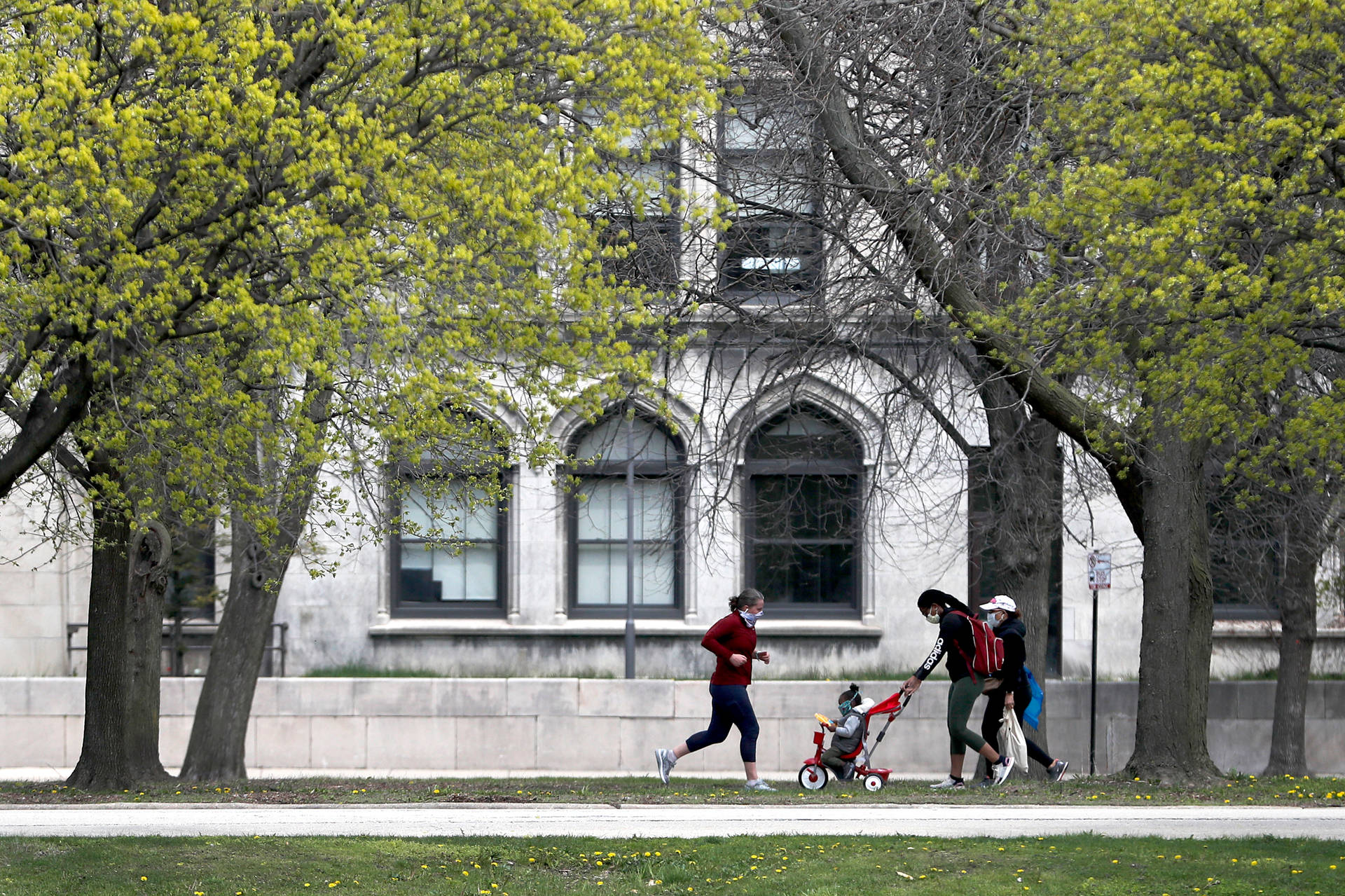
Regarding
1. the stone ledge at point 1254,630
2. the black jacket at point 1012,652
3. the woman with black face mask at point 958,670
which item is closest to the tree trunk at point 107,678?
the woman with black face mask at point 958,670

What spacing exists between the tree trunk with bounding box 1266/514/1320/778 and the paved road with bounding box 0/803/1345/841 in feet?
25.8

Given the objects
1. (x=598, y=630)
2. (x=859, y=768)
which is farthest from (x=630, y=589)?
(x=859, y=768)

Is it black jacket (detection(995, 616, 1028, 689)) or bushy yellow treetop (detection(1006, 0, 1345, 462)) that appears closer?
bushy yellow treetop (detection(1006, 0, 1345, 462))

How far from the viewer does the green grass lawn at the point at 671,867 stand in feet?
26.8

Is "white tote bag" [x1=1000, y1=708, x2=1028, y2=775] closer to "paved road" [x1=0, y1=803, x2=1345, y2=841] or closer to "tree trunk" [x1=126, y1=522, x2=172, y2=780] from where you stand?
"paved road" [x1=0, y1=803, x2=1345, y2=841]

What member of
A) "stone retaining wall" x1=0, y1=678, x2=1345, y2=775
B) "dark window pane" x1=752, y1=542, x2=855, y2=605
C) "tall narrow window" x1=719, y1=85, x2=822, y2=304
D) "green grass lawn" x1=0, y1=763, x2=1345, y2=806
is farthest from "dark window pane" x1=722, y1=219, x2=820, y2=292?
"dark window pane" x1=752, y1=542, x2=855, y2=605

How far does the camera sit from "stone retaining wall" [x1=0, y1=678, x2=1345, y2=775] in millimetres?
20578

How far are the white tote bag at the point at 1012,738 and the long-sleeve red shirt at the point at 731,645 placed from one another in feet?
8.28

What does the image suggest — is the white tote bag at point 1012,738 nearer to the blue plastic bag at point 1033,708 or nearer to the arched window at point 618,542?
the blue plastic bag at point 1033,708

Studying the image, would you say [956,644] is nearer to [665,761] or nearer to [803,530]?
[665,761]

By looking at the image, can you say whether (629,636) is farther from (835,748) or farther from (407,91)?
(407,91)

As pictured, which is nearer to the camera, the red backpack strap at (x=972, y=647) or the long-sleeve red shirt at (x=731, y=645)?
the long-sleeve red shirt at (x=731, y=645)

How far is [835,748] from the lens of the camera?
13.8m

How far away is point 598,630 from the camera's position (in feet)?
74.4
